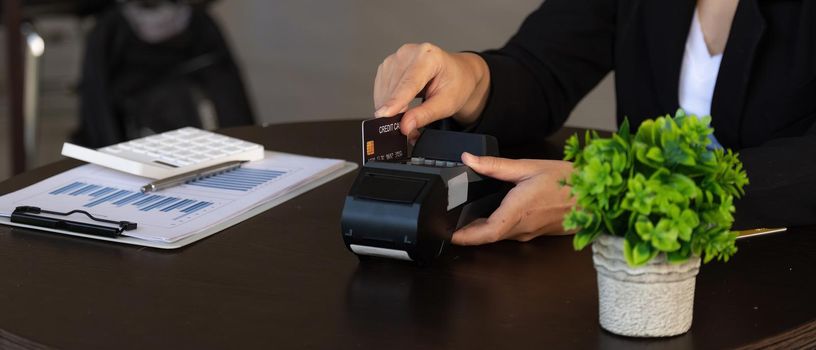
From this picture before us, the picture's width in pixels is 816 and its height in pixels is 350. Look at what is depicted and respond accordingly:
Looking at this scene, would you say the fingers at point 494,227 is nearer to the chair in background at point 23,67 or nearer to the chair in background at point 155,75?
the chair in background at point 155,75

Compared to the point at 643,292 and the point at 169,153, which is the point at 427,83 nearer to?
the point at 169,153

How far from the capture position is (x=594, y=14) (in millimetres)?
1465

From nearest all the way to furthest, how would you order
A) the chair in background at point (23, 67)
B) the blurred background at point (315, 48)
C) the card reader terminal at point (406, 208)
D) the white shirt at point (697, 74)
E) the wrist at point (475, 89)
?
the card reader terminal at point (406, 208) < the wrist at point (475, 89) < the white shirt at point (697, 74) < the chair in background at point (23, 67) < the blurred background at point (315, 48)

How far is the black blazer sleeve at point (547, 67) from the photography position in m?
1.32

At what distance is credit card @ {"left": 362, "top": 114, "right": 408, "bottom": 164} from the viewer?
0.92 meters

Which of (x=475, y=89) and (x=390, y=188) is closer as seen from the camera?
(x=390, y=188)

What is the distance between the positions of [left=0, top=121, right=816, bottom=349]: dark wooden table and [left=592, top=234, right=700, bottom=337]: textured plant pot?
13mm

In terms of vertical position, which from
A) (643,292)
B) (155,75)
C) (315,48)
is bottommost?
(315,48)

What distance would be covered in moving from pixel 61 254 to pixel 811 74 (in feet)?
2.77

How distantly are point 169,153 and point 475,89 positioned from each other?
35 cm

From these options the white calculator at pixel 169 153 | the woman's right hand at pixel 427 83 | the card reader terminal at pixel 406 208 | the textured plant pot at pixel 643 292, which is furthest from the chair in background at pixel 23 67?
the textured plant pot at pixel 643 292

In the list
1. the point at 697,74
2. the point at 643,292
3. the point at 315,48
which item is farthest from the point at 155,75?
the point at 643,292

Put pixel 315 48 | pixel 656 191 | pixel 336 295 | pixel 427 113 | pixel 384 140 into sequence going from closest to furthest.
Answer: pixel 656 191, pixel 336 295, pixel 384 140, pixel 427 113, pixel 315 48

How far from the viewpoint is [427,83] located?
1161mm
